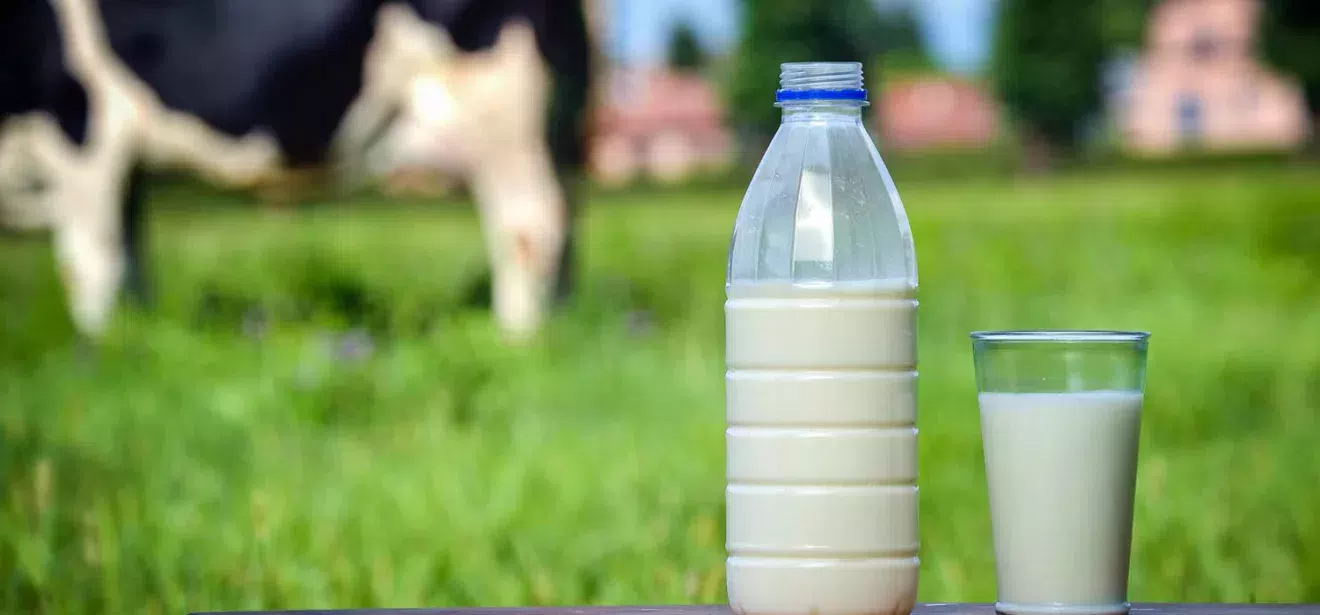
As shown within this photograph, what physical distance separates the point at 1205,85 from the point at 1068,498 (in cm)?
1590

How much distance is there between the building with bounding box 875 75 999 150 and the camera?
16.6m

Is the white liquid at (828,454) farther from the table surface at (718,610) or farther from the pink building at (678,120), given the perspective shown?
the pink building at (678,120)

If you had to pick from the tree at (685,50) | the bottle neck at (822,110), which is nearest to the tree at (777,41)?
the tree at (685,50)

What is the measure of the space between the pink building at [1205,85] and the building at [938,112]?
1462 millimetres

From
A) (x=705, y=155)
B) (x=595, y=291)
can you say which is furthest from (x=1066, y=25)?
(x=595, y=291)

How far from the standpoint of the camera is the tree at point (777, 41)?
67.8 ft

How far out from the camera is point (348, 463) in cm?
396

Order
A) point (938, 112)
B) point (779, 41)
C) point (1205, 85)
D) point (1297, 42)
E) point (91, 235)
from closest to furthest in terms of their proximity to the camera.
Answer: point (91, 235)
point (1297, 42)
point (1205, 85)
point (938, 112)
point (779, 41)

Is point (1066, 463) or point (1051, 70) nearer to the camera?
point (1066, 463)

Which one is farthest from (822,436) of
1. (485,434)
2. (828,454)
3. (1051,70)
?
(1051,70)

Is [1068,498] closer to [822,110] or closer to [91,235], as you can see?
[822,110]

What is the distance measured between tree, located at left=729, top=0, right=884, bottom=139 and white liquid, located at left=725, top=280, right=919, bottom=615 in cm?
1829

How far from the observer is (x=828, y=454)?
1.54 m

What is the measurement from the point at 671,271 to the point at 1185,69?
34.1ft
